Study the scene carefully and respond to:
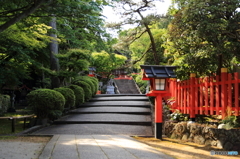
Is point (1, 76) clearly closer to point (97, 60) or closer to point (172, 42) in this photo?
point (172, 42)

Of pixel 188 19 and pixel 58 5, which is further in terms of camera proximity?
pixel 188 19

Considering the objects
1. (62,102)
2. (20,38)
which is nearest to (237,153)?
(62,102)

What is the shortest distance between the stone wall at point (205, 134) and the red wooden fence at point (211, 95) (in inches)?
22.2

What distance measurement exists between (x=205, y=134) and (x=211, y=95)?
3.88 feet

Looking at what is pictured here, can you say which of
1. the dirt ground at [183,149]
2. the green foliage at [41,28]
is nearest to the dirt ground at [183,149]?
the dirt ground at [183,149]

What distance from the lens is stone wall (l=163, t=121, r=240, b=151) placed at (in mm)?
6238

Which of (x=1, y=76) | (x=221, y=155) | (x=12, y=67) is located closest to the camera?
(x=221, y=155)

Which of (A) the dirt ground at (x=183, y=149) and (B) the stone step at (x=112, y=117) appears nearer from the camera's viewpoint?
(A) the dirt ground at (x=183, y=149)

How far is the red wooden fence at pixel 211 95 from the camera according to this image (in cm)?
673

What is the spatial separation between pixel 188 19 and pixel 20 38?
6.95m

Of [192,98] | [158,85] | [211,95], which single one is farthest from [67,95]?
[211,95]

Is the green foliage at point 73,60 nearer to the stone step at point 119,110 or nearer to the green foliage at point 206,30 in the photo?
the stone step at point 119,110

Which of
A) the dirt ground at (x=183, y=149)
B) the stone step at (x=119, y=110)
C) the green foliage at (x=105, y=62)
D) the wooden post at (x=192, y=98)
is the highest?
the green foliage at (x=105, y=62)

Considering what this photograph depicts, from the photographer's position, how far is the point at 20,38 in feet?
34.9
